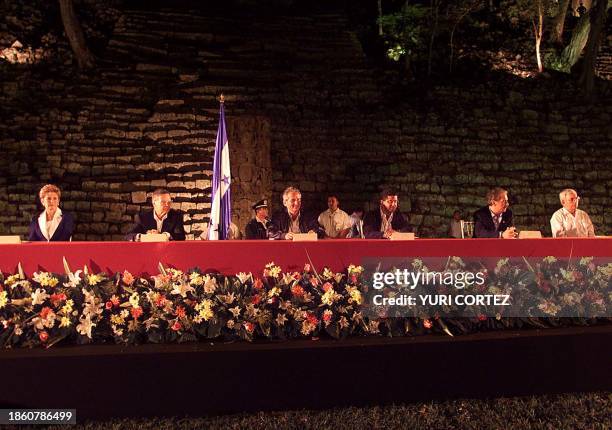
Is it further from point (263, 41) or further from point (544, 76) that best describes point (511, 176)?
point (263, 41)

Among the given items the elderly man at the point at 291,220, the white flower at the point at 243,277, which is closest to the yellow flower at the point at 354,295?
the white flower at the point at 243,277

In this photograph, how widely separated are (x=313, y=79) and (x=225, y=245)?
31.1ft

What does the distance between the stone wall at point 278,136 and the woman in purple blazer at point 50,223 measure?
4291mm

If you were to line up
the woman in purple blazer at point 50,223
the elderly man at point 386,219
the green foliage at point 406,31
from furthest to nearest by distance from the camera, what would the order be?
the green foliage at point 406,31, the elderly man at point 386,219, the woman in purple blazer at point 50,223

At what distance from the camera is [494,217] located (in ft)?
19.3

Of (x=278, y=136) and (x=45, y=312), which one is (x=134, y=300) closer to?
A: (x=45, y=312)

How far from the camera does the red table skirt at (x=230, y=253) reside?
3402 mm

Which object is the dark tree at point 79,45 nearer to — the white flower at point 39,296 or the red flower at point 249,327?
the white flower at point 39,296

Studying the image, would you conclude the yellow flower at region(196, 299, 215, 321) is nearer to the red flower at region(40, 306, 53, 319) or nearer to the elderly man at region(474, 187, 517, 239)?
the red flower at region(40, 306, 53, 319)

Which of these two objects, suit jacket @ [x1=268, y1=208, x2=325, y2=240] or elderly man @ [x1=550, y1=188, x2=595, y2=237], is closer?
elderly man @ [x1=550, y1=188, x2=595, y2=237]

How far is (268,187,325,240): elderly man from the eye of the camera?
6.00m

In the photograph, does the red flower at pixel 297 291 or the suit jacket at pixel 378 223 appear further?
the suit jacket at pixel 378 223

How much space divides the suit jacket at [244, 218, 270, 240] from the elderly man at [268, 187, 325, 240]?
0.27ft

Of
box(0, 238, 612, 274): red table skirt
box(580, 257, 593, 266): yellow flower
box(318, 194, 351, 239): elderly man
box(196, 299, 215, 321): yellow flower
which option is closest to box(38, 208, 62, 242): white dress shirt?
box(0, 238, 612, 274): red table skirt
